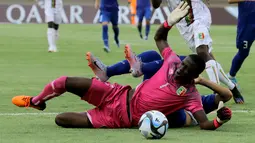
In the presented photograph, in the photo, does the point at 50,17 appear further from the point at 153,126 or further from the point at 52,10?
the point at 153,126

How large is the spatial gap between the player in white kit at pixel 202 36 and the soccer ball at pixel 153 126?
2.42 metres

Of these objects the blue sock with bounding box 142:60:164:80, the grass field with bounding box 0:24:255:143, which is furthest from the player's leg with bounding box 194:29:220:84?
the blue sock with bounding box 142:60:164:80

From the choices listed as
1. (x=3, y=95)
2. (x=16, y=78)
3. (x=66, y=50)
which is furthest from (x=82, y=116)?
(x=66, y=50)

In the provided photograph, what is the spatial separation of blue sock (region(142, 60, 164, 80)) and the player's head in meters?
1.01

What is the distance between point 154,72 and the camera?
382 inches

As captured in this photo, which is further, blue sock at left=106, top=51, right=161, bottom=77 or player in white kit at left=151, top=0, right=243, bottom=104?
player in white kit at left=151, top=0, right=243, bottom=104

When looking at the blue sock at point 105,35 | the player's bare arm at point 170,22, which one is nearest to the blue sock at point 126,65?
the player's bare arm at point 170,22

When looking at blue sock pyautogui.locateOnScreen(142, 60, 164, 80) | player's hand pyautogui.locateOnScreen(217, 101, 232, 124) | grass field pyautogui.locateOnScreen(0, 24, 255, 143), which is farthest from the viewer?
blue sock pyautogui.locateOnScreen(142, 60, 164, 80)

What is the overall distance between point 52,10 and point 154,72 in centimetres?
1146

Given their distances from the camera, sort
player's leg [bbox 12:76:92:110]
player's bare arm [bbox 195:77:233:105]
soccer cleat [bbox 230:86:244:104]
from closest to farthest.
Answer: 1. player's leg [bbox 12:76:92:110]
2. player's bare arm [bbox 195:77:233:105]
3. soccer cleat [bbox 230:86:244:104]

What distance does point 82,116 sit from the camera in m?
9.02

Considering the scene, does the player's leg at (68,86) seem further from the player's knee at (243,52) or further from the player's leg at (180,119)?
the player's knee at (243,52)

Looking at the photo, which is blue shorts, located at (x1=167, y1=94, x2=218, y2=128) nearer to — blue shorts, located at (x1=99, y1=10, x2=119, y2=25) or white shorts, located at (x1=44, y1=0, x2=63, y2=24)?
white shorts, located at (x1=44, y1=0, x2=63, y2=24)

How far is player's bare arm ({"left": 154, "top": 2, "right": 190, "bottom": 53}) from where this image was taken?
9359 mm
